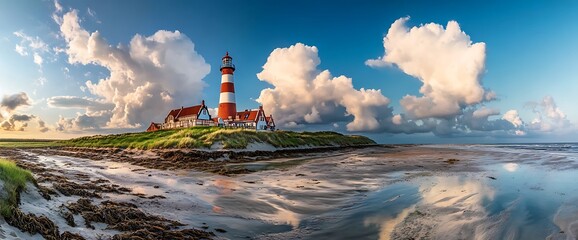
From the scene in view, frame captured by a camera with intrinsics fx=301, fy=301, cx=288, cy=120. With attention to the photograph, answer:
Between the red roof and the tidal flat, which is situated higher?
the red roof

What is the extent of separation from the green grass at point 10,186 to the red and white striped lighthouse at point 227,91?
49398mm

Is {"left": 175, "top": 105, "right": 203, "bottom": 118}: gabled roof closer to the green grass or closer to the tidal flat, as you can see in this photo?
the tidal flat

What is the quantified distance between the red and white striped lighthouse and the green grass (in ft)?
162

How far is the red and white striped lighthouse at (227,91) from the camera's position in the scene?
56.0m

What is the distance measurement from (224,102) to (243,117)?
14.7 metres

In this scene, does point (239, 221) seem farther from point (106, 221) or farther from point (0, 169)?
point (0, 169)

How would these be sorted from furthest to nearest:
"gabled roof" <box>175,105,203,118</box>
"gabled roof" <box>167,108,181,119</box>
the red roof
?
"gabled roof" <box>167,108,181,119</box>
the red roof
"gabled roof" <box>175,105,203,118</box>

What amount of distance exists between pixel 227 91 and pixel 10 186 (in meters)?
51.0

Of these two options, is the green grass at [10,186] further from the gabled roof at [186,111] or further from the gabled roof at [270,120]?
the gabled roof at [270,120]

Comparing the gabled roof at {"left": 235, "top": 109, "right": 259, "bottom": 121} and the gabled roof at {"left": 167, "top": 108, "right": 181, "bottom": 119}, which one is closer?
the gabled roof at {"left": 235, "top": 109, "right": 259, "bottom": 121}

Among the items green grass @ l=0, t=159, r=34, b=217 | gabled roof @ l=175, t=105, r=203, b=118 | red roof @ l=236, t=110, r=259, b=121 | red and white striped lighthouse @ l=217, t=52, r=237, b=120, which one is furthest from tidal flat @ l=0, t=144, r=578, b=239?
red roof @ l=236, t=110, r=259, b=121

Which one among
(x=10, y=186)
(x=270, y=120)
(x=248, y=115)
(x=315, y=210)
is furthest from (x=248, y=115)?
(x=10, y=186)

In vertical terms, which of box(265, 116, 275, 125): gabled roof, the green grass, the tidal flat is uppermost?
box(265, 116, 275, 125): gabled roof

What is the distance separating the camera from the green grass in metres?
4.86
